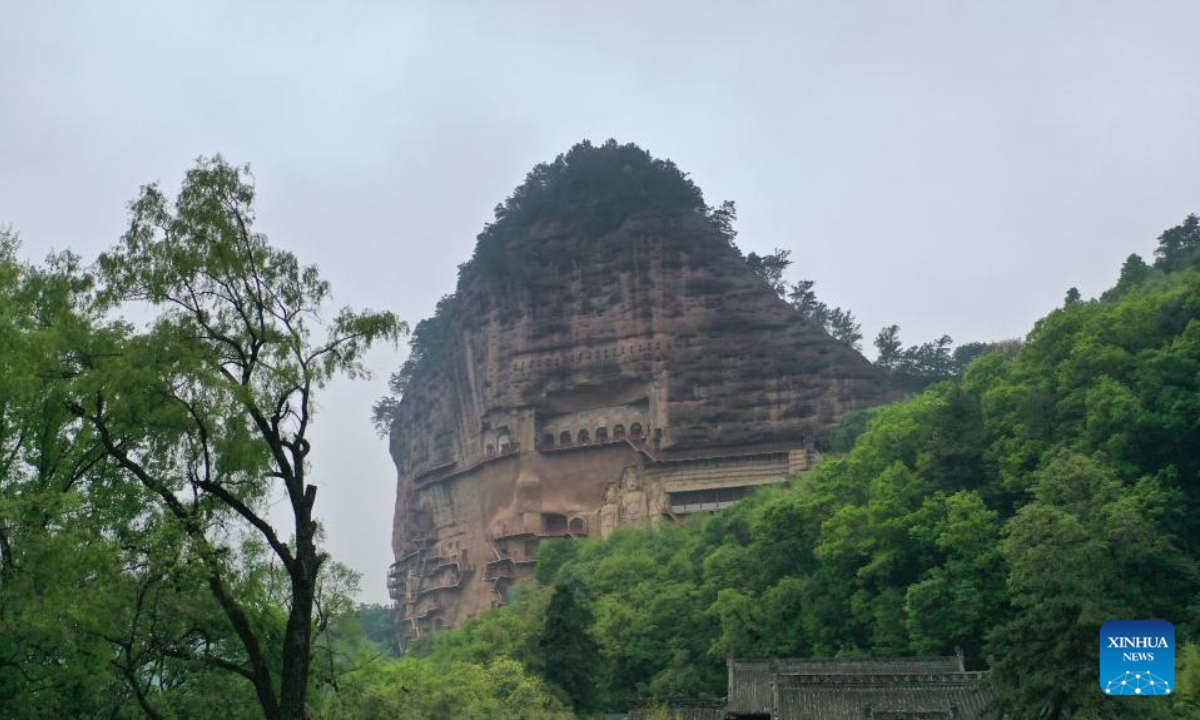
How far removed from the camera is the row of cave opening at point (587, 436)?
2341 inches

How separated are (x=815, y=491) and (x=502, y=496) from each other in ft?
81.6

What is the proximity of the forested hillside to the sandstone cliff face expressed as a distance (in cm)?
1420

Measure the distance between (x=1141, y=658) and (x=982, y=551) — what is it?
1913cm

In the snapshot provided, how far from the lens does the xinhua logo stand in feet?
35.3

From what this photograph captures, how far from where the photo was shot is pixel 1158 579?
25.7 meters

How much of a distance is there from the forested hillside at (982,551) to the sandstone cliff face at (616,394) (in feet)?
46.6

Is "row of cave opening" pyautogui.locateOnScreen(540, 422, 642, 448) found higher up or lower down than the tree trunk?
higher up

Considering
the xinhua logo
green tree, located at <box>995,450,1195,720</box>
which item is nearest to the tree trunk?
the xinhua logo

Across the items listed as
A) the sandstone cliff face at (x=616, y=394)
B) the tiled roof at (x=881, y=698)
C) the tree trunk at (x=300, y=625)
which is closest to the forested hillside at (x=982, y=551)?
the tiled roof at (x=881, y=698)

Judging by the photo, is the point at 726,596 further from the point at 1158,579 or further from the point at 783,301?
the point at 783,301

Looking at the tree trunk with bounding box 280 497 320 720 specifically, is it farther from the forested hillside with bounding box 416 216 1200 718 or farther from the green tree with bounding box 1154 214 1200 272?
the green tree with bounding box 1154 214 1200 272

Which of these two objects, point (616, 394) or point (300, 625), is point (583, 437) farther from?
point (300, 625)

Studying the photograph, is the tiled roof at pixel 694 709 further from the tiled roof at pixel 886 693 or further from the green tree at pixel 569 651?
the green tree at pixel 569 651

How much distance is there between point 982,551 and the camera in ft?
97.5
